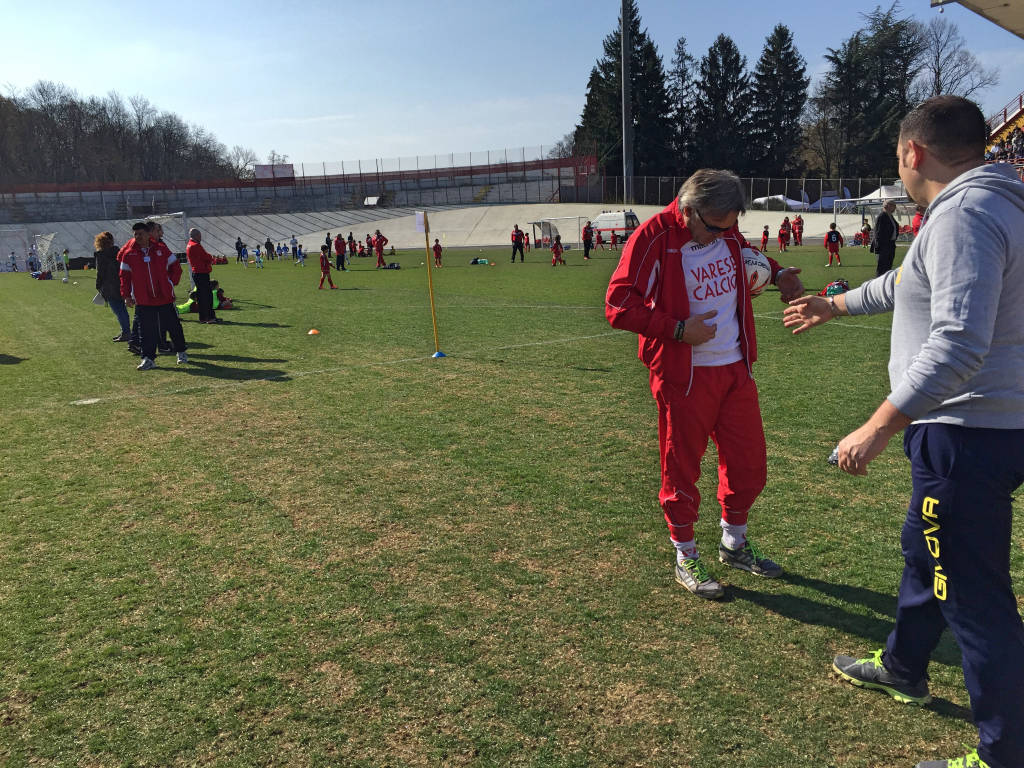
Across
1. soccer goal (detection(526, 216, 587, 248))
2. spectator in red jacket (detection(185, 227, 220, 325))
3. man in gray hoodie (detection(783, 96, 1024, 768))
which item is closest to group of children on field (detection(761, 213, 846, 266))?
soccer goal (detection(526, 216, 587, 248))

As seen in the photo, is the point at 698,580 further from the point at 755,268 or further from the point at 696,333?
the point at 755,268

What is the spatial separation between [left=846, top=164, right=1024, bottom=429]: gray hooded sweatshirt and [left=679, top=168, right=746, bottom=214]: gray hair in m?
1.15

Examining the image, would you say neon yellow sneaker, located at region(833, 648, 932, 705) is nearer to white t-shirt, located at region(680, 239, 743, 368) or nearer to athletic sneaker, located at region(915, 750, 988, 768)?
athletic sneaker, located at region(915, 750, 988, 768)

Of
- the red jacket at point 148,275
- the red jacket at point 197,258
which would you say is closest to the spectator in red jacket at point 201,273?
the red jacket at point 197,258

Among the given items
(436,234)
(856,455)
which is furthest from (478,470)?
(436,234)

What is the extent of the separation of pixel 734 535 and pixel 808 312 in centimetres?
141

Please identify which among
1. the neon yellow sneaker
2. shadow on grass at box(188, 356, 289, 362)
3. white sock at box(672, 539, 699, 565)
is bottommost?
the neon yellow sneaker

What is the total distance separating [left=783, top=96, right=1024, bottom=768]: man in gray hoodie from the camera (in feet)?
6.27

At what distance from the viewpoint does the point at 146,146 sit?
9656cm

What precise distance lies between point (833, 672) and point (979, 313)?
69.7 inches

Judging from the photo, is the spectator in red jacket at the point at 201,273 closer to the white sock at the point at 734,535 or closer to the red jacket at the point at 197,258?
the red jacket at the point at 197,258

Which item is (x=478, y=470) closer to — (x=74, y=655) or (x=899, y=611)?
(x=74, y=655)

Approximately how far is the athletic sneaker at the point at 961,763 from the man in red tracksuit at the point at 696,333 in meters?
1.27

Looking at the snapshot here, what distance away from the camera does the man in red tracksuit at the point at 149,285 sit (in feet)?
32.4
